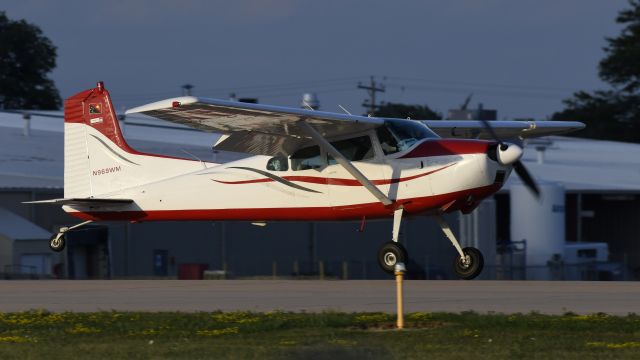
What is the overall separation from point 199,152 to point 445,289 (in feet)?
96.2

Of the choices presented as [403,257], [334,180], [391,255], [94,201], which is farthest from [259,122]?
[94,201]

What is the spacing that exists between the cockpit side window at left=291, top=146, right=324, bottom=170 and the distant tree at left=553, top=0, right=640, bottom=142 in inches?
3097

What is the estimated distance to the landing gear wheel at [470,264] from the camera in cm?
1903

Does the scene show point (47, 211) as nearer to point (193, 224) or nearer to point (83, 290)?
point (193, 224)

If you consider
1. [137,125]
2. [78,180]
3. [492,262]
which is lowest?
[492,262]

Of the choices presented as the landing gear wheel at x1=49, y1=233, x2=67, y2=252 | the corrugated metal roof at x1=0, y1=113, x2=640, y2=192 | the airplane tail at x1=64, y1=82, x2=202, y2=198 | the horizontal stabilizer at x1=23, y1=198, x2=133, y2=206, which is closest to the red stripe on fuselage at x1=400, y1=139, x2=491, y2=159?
the airplane tail at x1=64, y1=82, x2=202, y2=198

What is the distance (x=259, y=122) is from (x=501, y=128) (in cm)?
549

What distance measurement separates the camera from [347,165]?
62.6 ft

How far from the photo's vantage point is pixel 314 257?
39.4m

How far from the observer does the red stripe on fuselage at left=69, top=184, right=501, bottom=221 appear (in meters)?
18.8

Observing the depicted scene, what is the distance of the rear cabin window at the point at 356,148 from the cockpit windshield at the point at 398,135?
24 centimetres

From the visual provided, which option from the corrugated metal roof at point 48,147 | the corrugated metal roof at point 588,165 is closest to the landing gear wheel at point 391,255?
the corrugated metal roof at point 48,147

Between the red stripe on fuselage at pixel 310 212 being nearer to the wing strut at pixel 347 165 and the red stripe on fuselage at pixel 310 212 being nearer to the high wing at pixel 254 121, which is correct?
the wing strut at pixel 347 165

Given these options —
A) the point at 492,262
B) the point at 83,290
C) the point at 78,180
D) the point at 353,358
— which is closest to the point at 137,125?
the point at 492,262
